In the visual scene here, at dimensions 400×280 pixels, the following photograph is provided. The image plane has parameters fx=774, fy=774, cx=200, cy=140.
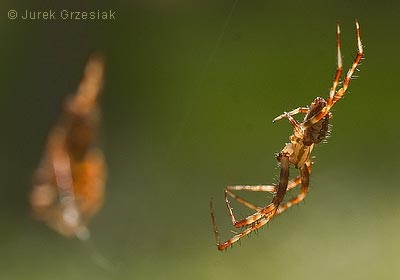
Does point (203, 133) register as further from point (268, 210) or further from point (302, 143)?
point (302, 143)

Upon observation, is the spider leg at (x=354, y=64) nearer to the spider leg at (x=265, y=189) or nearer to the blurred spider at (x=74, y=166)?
the spider leg at (x=265, y=189)

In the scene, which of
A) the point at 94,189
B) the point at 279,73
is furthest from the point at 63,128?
the point at 279,73

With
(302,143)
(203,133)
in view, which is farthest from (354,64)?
(203,133)

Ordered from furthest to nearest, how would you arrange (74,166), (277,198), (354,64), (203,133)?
(203,133)
(74,166)
(277,198)
(354,64)

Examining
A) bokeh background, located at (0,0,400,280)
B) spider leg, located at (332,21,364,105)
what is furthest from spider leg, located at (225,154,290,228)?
bokeh background, located at (0,0,400,280)

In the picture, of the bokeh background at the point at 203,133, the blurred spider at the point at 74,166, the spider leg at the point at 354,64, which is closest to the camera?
the spider leg at the point at 354,64

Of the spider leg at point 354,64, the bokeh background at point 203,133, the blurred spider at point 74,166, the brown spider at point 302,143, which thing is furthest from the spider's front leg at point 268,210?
the bokeh background at point 203,133
